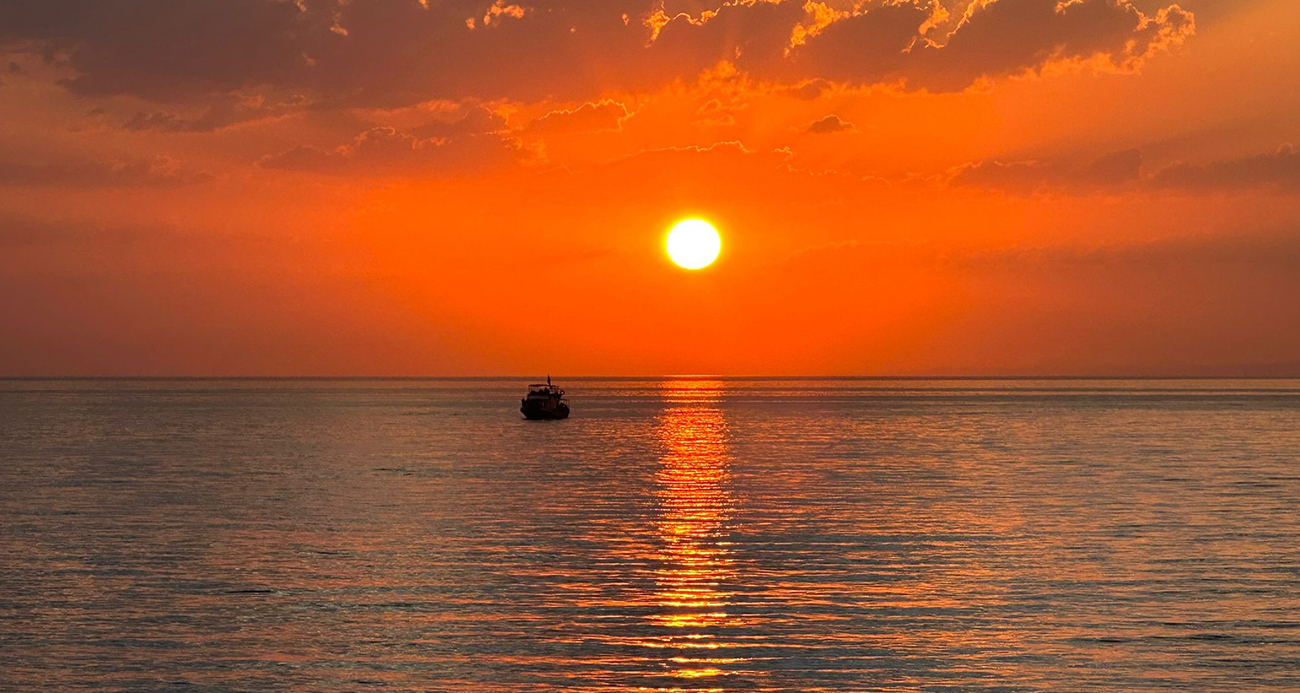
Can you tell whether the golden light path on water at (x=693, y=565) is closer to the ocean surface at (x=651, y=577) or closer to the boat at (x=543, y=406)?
the ocean surface at (x=651, y=577)

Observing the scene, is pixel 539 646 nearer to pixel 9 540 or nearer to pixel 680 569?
pixel 680 569

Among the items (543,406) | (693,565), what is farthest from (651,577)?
(543,406)

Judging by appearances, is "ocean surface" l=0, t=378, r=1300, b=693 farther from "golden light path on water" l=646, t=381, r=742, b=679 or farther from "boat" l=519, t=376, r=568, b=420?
"boat" l=519, t=376, r=568, b=420

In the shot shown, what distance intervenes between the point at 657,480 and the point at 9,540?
35423mm

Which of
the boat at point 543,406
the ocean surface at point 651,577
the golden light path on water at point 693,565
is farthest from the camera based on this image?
the boat at point 543,406

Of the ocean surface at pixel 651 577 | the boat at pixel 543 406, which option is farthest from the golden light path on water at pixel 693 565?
the boat at pixel 543 406

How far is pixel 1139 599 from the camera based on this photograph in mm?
34500

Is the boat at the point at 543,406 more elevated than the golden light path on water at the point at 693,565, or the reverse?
the boat at the point at 543,406

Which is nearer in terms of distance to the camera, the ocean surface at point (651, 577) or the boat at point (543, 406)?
the ocean surface at point (651, 577)

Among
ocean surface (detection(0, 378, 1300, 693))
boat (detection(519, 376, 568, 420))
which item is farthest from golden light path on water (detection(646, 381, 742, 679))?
boat (detection(519, 376, 568, 420))

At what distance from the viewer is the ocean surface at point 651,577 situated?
27094 mm

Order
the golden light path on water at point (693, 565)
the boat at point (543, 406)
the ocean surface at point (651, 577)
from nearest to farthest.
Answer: the ocean surface at point (651, 577) < the golden light path on water at point (693, 565) < the boat at point (543, 406)

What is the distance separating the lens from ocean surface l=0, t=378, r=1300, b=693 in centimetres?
2709

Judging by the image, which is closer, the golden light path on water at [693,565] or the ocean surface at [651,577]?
the ocean surface at [651,577]
